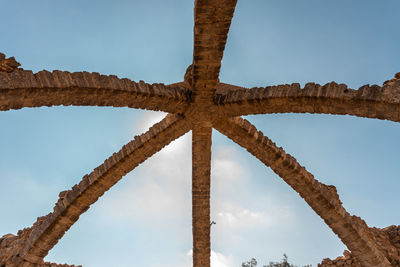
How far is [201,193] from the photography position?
7711mm

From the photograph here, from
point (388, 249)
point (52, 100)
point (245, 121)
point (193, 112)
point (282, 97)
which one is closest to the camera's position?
point (52, 100)

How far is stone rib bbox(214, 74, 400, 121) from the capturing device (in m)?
4.18

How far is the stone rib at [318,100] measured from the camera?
418 cm

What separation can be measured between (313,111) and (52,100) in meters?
4.22

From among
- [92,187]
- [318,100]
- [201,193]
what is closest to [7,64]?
[92,187]

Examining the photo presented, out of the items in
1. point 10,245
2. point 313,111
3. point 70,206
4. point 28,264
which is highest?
point 313,111

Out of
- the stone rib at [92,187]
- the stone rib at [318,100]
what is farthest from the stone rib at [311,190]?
the stone rib at [92,187]

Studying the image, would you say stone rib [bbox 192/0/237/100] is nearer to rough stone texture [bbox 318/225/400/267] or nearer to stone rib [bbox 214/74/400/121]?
stone rib [bbox 214/74/400/121]

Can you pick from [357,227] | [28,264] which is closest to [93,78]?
[28,264]

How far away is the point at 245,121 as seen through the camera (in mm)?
6844

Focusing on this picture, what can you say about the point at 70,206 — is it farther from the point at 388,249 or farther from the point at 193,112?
the point at 388,249

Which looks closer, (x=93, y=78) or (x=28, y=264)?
(x=93, y=78)

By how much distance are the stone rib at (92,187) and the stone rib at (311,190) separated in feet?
4.26

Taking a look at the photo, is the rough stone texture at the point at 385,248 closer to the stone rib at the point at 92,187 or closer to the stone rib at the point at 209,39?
the stone rib at the point at 92,187
